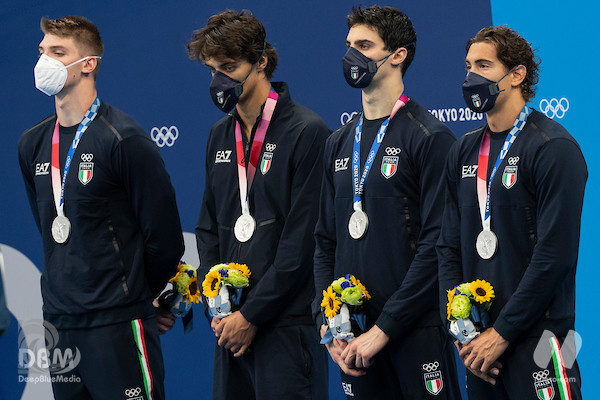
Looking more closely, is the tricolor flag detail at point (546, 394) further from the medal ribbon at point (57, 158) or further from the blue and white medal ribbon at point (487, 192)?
the medal ribbon at point (57, 158)

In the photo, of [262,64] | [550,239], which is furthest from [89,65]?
[550,239]

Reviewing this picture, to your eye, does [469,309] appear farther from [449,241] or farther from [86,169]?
[86,169]

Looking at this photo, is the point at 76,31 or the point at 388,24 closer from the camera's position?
the point at 388,24

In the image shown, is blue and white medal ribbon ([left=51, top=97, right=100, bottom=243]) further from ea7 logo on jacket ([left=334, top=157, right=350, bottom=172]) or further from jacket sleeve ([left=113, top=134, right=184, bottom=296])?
ea7 logo on jacket ([left=334, top=157, right=350, bottom=172])

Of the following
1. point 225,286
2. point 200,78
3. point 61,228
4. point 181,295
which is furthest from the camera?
point 200,78

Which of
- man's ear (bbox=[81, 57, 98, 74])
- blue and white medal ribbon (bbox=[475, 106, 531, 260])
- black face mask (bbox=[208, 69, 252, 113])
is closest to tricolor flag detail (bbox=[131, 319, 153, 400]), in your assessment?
black face mask (bbox=[208, 69, 252, 113])

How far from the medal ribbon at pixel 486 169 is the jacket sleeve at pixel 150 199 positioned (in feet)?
4.40

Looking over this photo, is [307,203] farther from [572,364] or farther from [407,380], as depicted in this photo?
[572,364]

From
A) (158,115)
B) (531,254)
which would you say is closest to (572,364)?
(531,254)

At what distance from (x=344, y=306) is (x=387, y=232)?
331 mm

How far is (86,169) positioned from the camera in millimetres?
3771

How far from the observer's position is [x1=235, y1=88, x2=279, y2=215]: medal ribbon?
3802mm

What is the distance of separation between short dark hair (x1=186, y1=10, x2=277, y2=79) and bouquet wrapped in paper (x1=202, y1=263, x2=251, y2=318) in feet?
2.92

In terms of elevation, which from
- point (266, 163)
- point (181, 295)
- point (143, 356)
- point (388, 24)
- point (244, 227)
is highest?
point (388, 24)
